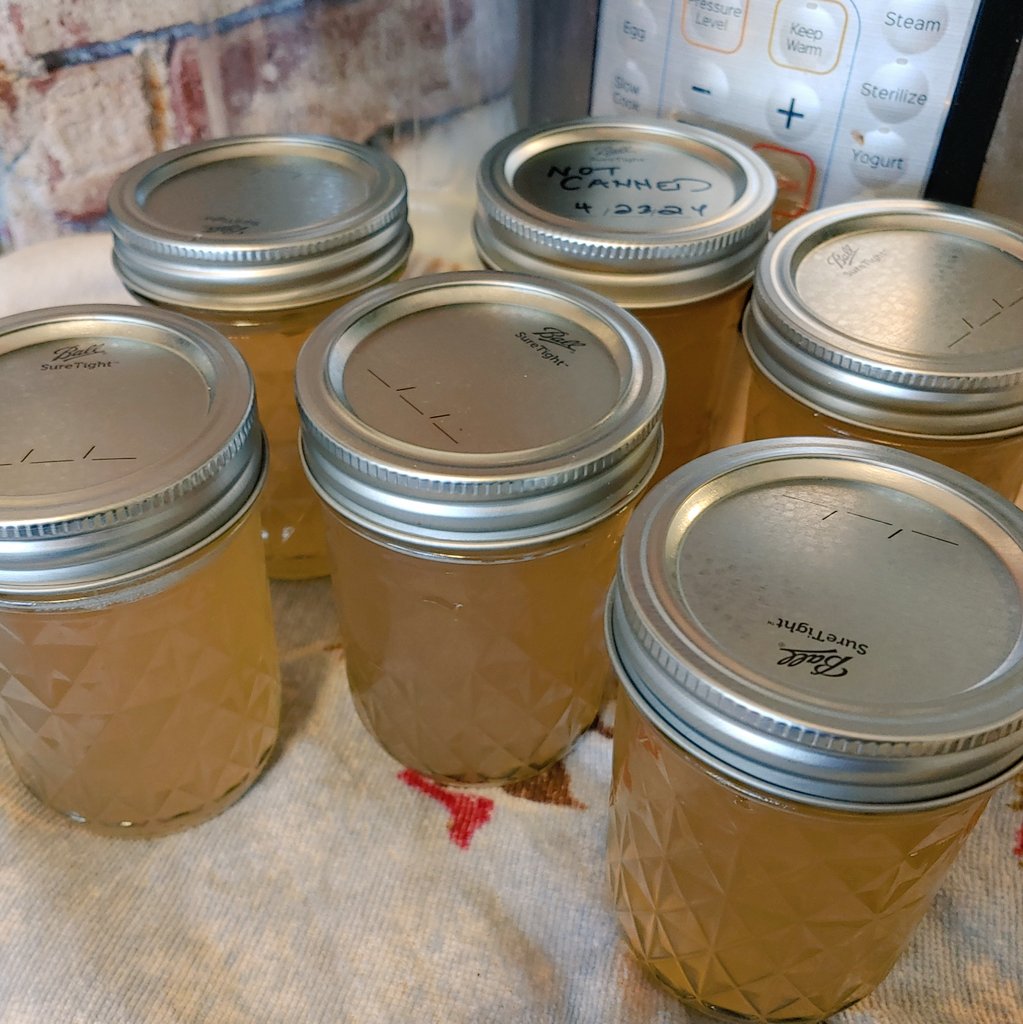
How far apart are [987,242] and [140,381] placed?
0.49 m

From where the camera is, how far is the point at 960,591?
41 centimetres

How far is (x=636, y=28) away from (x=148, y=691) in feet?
1.84

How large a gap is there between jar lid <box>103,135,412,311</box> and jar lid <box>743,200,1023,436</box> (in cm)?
24

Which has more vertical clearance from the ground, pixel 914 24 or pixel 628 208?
pixel 914 24

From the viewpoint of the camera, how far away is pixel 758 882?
0.41m

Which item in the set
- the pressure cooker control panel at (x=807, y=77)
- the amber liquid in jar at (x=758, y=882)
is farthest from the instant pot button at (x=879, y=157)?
the amber liquid in jar at (x=758, y=882)

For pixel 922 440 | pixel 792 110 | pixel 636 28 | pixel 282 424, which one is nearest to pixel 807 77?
pixel 792 110

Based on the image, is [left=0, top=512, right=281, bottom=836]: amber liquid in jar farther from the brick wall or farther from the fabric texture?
the brick wall

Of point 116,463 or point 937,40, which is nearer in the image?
point 116,463

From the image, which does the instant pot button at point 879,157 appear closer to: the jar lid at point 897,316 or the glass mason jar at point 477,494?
the jar lid at point 897,316

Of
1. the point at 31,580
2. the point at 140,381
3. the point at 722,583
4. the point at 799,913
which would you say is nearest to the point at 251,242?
the point at 140,381

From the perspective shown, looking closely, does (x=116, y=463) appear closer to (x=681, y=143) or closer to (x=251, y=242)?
(x=251, y=242)

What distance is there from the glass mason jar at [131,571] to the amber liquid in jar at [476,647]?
0.06 metres

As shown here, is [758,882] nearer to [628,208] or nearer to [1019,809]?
[1019,809]
